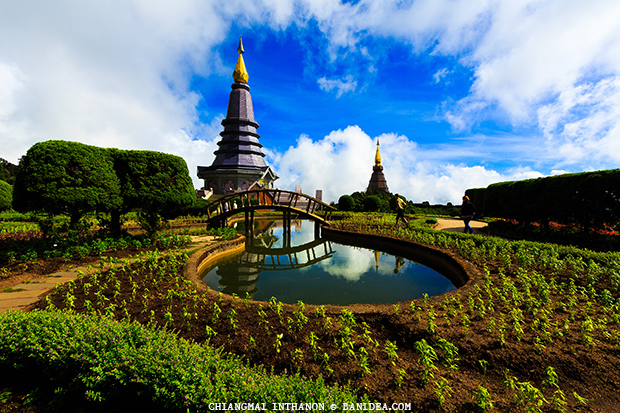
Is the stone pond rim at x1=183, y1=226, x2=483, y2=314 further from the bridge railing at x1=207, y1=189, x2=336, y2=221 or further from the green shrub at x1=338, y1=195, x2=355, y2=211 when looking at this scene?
the green shrub at x1=338, y1=195, x2=355, y2=211

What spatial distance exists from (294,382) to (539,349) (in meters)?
3.15

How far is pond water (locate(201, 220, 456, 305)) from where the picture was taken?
575 cm

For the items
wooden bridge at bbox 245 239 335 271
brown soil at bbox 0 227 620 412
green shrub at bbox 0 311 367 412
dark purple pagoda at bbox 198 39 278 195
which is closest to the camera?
green shrub at bbox 0 311 367 412

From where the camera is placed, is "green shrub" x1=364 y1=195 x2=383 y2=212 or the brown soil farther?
"green shrub" x1=364 y1=195 x2=383 y2=212

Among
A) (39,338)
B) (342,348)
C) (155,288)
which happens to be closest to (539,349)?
(342,348)

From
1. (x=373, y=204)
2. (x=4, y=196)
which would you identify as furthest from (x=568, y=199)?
(x=4, y=196)

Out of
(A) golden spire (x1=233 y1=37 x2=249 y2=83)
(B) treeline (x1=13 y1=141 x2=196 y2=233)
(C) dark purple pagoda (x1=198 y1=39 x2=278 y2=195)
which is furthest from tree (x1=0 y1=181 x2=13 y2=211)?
(A) golden spire (x1=233 y1=37 x2=249 y2=83)

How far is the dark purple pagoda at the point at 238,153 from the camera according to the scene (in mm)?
36250

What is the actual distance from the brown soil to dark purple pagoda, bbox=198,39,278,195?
3247 centimetres

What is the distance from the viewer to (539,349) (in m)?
3.07

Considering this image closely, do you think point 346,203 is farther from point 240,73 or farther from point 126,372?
point 240,73

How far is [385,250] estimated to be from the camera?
10836mm

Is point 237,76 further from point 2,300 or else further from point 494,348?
point 494,348

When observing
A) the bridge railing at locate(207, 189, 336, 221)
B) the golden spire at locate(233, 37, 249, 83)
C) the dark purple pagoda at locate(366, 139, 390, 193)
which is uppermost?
the golden spire at locate(233, 37, 249, 83)
